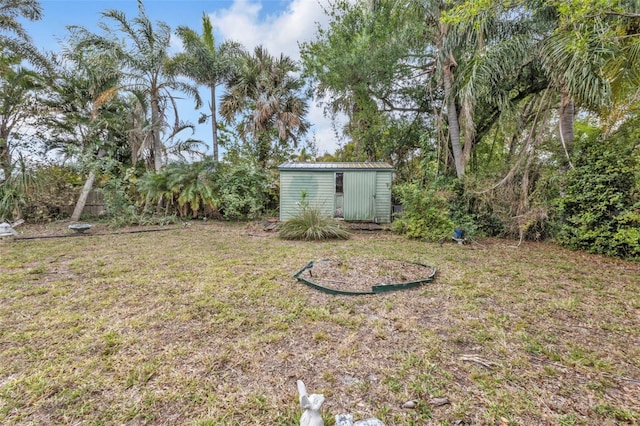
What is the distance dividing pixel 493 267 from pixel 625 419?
294 cm

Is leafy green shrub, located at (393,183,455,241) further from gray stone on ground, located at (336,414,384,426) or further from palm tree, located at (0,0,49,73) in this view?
palm tree, located at (0,0,49,73)

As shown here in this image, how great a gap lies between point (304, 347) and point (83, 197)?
9808 mm

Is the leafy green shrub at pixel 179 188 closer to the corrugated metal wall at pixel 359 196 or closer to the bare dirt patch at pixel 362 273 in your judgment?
the corrugated metal wall at pixel 359 196

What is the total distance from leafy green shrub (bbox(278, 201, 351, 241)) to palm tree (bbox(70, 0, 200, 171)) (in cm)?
574

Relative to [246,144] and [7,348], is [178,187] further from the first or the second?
[7,348]

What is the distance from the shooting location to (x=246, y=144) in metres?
10.7

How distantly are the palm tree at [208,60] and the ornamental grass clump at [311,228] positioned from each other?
5.10 meters

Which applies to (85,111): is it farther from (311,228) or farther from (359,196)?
(359,196)

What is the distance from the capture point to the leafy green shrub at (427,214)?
598cm

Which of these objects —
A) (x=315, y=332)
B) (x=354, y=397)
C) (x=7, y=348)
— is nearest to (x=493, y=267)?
(x=315, y=332)

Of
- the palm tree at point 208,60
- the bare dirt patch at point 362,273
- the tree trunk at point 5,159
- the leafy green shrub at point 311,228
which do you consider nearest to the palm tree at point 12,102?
the tree trunk at point 5,159

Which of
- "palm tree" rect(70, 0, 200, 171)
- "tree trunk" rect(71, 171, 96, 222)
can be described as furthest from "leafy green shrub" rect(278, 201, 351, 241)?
"tree trunk" rect(71, 171, 96, 222)

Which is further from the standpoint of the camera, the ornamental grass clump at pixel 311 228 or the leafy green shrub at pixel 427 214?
the ornamental grass clump at pixel 311 228

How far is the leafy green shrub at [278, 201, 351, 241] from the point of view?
612 cm
